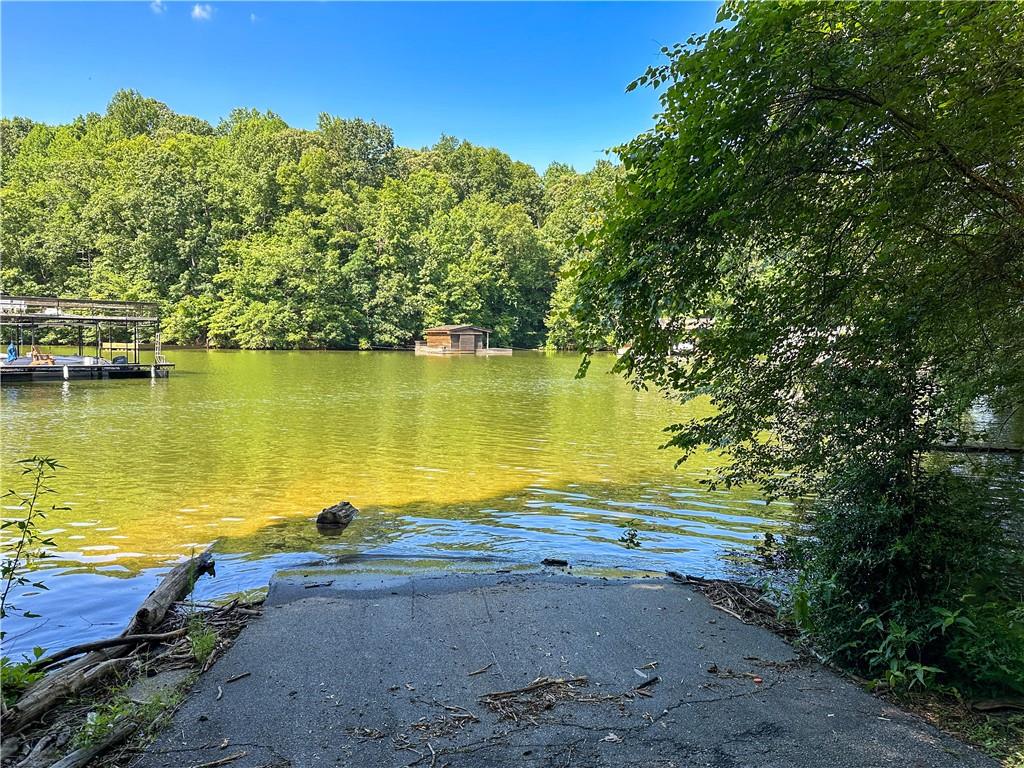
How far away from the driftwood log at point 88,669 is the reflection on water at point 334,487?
82 cm

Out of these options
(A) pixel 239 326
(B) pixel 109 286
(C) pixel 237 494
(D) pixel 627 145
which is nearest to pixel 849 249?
(D) pixel 627 145

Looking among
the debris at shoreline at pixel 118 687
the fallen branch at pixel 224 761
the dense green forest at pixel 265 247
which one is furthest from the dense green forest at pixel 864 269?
the dense green forest at pixel 265 247

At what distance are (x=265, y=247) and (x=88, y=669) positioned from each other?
71223 millimetres

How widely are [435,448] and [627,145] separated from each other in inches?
471

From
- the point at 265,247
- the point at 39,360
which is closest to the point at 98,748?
the point at 39,360

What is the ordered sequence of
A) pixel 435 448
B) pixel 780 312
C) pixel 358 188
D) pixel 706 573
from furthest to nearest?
pixel 358 188
pixel 435 448
pixel 706 573
pixel 780 312

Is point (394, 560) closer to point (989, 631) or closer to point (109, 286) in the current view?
point (989, 631)

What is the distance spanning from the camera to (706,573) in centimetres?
748

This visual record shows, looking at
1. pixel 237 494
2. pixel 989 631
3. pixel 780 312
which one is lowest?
pixel 237 494

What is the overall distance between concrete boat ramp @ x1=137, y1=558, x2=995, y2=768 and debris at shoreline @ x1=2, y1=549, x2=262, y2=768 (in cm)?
16

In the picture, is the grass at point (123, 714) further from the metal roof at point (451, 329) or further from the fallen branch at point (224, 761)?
the metal roof at point (451, 329)

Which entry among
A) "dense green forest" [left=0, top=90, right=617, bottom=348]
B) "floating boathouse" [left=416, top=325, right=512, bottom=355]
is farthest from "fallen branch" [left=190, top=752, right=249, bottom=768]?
"floating boathouse" [left=416, top=325, right=512, bottom=355]

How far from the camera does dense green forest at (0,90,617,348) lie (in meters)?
64.9

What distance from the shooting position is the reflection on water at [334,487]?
8156 millimetres
